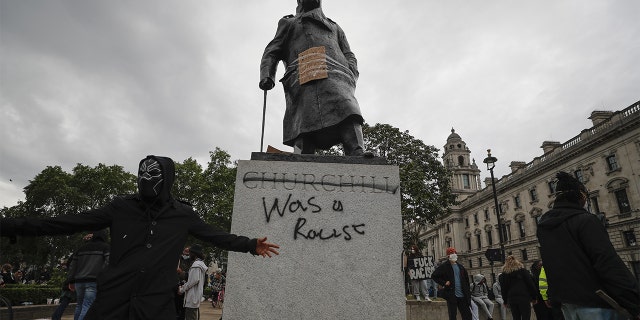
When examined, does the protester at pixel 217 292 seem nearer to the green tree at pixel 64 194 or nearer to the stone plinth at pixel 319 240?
the stone plinth at pixel 319 240

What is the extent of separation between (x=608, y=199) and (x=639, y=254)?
17.0 feet

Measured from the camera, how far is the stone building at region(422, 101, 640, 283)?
30391 millimetres

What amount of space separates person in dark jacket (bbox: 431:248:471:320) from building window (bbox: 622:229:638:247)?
109 ft

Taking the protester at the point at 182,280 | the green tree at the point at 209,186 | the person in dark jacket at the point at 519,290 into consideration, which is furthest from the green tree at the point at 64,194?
the person in dark jacket at the point at 519,290

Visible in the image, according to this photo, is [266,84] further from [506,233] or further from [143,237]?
[506,233]

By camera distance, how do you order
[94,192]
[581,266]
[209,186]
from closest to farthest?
[581,266] → [209,186] → [94,192]

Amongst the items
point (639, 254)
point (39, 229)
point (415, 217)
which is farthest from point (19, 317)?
point (639, 254)

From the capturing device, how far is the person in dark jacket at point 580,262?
8.14ft

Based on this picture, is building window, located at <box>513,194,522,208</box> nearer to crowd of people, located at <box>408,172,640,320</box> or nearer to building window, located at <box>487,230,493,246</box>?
building window, located at <box>487,230,493,246</box>

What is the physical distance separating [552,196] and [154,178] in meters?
44.3

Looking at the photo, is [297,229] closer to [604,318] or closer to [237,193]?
[237,193]

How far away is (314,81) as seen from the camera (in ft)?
13.7

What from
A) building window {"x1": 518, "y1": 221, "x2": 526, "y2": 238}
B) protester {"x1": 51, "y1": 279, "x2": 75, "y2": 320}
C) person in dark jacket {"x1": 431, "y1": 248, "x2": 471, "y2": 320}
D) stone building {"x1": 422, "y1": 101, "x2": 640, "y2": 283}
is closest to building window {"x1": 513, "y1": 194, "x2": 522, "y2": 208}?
stone building {"x1": 422, "y1": 101, "x2": 640, "y2": 283}

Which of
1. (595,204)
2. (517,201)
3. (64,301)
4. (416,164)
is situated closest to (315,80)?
(64,301)
